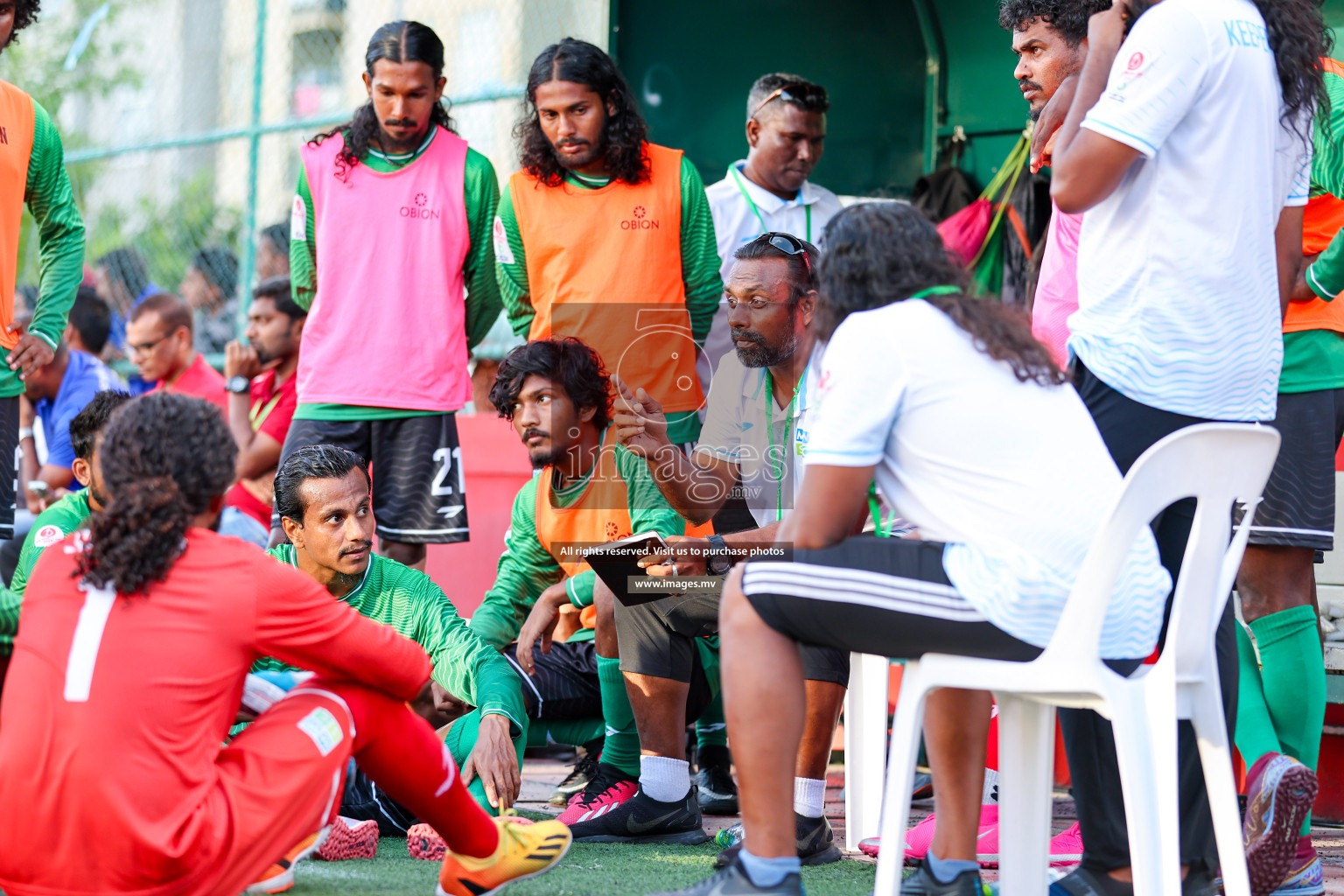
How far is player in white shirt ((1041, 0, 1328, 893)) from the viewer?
8.20ft

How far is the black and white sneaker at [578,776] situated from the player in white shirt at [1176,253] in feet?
5.80

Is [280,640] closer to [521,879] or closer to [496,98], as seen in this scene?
[521,879]

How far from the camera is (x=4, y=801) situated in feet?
6.82

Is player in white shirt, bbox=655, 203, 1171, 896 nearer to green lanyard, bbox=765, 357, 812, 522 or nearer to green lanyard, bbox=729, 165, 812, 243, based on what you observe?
green lanyard, bbox=765, 357, 812, 522

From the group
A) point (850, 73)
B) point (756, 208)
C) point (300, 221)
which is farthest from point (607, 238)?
point (850, 73)

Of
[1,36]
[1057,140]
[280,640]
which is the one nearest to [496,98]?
[1,36]

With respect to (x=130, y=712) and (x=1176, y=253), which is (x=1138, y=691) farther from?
(x=130, y=712)

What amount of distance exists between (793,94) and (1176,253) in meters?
2.63

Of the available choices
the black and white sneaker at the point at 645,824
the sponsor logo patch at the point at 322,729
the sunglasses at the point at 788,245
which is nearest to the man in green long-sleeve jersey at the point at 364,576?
the black and white sneaker at the point at 645,824

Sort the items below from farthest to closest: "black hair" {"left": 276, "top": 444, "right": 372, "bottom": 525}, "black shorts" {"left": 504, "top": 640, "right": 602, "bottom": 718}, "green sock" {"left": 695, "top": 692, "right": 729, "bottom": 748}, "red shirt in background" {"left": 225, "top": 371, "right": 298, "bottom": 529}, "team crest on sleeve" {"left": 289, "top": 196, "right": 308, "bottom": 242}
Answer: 1. "red shirt in background" {"left": 225, "top": 371, "right": 298, "bottom": 529}
2. "team crest on sleeve" {"left": 289, "top": 196, "right": 308, "bottom": 242}
3. "green sock" {"left": 695, "top": 692, "right": 729, "bottom": 748}
4. "black shorts" {"left": 504, "top": 640, "right": 602, "bottom": 718}
5. "black hair" {"left": 276, "top": 444, "right": 372, "bottom": 525}

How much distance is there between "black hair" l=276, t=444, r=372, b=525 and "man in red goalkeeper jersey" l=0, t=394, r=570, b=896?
1214 mm

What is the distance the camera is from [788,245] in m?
3.64

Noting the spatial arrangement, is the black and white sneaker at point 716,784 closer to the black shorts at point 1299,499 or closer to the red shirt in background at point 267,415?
the black shorts at point 1299,499

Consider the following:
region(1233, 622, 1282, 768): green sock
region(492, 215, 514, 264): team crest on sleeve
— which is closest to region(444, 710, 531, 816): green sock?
region(492, 215, 514, 264): team crest on sleeve
